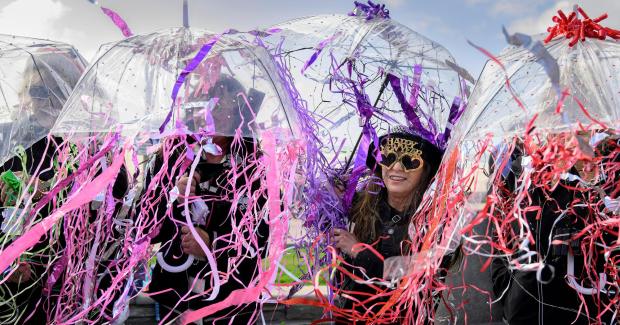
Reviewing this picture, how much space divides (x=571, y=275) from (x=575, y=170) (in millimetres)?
420

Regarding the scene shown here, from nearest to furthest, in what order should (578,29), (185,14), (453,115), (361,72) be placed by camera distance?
(578,29), (185,14), (453,115), (361,72)

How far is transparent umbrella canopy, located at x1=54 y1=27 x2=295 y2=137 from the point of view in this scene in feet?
6.76

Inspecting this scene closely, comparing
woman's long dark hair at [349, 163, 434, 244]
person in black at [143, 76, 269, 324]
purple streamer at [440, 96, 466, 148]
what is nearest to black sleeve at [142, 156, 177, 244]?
person in black at [143, 76, 269, 324]

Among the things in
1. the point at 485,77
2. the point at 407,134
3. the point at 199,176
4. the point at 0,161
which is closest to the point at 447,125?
the point at 407,134

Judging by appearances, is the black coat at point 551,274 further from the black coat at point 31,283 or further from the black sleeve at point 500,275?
the black coat at point 31,283

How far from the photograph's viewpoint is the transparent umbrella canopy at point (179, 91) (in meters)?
2.06

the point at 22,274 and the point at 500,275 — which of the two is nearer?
the point at 22,274

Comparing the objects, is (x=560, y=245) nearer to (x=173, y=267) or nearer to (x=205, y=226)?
(x=205, y=226)

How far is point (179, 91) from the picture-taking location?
2.08 metres

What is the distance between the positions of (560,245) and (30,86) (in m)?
2.38

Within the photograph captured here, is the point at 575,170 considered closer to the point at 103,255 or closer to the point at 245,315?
the point at 245,315

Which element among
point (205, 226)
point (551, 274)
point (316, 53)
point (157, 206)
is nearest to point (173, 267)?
point (205, 226)

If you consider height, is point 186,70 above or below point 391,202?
above

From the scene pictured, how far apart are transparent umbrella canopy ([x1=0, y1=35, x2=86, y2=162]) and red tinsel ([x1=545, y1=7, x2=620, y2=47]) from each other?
2.08m
